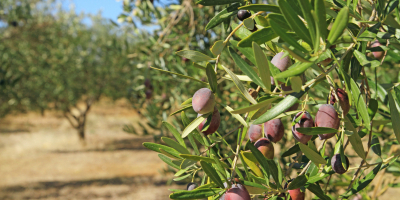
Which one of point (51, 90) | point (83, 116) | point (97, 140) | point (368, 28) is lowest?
point (97, 140)

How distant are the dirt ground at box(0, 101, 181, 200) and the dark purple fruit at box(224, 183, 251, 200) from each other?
4.85m

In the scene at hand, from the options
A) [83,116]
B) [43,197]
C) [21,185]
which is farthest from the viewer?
[83,116]

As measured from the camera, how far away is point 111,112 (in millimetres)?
19844

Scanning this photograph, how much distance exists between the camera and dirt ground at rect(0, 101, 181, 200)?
25.1 ft

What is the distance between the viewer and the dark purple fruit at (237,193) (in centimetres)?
51

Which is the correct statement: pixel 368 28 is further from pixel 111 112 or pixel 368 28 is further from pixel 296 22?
pixel 111 112

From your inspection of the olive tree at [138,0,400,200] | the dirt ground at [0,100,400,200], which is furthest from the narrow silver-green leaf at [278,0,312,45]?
the dirt ground at [0,100,400,200]

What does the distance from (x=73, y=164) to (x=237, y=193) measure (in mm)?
10606

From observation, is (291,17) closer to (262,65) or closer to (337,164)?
(262,65)

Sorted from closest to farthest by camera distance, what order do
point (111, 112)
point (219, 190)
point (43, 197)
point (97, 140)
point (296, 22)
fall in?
point (296, 22) → point (219, 190) → point (43, 197) → point (97, 140) → point (111, 112)

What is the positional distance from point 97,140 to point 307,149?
14.4 m

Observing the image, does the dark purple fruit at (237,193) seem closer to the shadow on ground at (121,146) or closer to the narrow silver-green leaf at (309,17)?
the narrow silver-green leaf at (309,17)

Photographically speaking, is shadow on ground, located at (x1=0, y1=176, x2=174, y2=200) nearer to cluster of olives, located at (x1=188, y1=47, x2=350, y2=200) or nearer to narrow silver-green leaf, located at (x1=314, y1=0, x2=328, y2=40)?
cluster of olives, located at (x1=188, y1=47, x2=350, y2=200)

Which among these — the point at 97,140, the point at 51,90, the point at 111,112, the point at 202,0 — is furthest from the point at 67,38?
the point at 202,0
